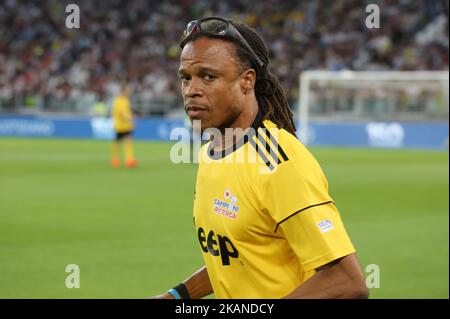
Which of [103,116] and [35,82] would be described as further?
[35,82]

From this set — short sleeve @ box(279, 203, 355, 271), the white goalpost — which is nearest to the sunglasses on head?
short sleeve @ box(279, 203, 355, 271)

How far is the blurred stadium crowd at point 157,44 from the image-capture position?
119 feet

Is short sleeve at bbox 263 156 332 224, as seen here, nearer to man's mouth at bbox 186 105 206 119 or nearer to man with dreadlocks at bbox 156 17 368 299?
man with dreadlocks at bbox 156 17 368 299

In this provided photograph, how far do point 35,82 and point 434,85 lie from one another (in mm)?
21408

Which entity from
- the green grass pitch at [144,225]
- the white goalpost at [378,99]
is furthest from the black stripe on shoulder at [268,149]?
the white goalpost at [378,99]

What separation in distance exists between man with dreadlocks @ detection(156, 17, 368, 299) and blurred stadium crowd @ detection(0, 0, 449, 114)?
101ft

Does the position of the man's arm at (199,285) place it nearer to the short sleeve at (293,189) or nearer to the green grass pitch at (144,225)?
the short sleeve at (293,189)

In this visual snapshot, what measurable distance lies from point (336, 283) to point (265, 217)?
0.38m

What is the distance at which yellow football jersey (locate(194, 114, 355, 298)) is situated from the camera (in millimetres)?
2965

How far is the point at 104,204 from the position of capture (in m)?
14.5

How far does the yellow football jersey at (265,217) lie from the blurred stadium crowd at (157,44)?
1213 inches
